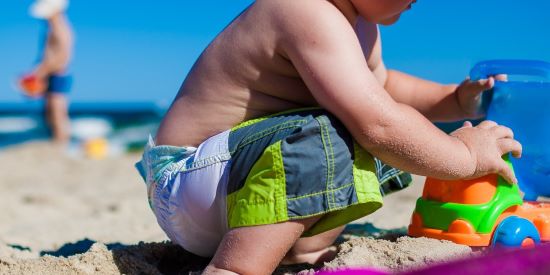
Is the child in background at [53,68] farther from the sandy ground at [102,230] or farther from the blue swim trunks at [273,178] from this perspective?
the blue swim trunks at [273,178]

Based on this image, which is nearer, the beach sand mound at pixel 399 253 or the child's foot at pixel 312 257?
the beach sand mound at pixel 399 253

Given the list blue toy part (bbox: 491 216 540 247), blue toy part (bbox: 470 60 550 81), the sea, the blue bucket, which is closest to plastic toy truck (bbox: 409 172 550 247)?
blue toy part (bbox: 491 216 540 247)

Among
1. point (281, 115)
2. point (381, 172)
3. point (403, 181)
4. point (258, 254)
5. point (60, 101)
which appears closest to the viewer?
point (258, 254)

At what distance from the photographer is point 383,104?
149cm

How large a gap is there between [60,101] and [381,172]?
5799mm

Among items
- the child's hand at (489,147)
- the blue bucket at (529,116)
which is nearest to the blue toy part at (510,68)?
the blue bucket at (529,116)

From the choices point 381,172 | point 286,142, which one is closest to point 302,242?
point 381,172

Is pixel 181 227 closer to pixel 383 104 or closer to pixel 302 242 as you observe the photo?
pixel 302 242

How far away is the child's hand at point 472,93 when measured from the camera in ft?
6.25

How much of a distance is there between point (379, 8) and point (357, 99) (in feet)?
1.08

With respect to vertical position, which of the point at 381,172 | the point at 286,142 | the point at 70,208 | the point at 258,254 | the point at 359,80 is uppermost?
the point at 359,80

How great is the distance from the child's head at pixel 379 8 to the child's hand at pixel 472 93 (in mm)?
344

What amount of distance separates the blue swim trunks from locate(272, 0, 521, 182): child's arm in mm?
61

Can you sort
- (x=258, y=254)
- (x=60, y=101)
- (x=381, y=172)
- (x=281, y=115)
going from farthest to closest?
(x=60, y=101) < (x=381, y=172) < (x=281, y=115) < (x=258, y=254)
